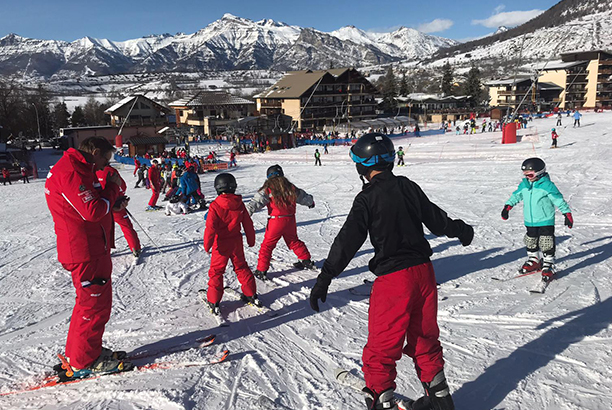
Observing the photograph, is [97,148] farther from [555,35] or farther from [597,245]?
[555,35]

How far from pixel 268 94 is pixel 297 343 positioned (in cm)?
6066

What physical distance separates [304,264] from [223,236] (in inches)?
70.9

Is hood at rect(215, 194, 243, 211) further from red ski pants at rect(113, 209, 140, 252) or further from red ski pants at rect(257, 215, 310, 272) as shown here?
red ski pants at rect(113, 209, 140, 252)

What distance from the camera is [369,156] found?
8.13ft

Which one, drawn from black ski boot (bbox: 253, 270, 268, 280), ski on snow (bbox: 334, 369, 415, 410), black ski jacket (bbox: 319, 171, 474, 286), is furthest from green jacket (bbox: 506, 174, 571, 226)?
black ski boot (bbox: 253, 270, 268, 280)

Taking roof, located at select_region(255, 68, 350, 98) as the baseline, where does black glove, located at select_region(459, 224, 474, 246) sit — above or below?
below

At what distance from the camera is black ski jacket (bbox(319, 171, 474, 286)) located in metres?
2.38

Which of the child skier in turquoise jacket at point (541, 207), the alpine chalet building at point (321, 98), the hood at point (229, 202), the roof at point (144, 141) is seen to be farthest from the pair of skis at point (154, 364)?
the alpine chalet building at point (321, 98)

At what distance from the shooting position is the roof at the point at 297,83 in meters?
58.7

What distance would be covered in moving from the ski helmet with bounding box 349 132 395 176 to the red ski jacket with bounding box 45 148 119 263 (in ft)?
6.09

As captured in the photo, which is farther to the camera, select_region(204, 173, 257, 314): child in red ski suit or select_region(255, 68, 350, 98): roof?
select_region(255, 68, 350, 98): roof

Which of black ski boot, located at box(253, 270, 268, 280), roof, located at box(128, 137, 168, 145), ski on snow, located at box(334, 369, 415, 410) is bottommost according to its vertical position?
ski on snow, located at box(334, 369, 415, 410)

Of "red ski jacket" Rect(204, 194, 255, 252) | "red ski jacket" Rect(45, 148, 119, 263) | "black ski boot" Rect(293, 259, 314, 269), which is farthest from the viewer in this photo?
"black ski boot" Rect(293, 259, 314, 269)

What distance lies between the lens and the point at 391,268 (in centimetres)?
242
